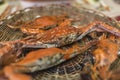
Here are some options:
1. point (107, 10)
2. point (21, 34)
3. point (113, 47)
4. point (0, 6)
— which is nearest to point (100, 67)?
point (113, 47)

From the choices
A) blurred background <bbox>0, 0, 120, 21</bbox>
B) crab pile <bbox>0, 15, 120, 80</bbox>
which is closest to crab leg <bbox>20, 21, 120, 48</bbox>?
crab pile <bbox>0, 15, 120, 80</bbox>

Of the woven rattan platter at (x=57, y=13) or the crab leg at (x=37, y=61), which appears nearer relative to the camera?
the crab leg at (x=37, y=61)

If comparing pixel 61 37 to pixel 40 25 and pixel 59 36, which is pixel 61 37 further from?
pixel 40 25

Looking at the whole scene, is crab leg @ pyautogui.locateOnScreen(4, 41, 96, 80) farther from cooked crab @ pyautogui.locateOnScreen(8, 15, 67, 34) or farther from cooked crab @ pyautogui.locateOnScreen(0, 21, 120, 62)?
cooked crab @ pyautogui.locateOnScreen(8, 15, 67, 34)

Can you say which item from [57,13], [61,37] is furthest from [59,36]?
[57,13]

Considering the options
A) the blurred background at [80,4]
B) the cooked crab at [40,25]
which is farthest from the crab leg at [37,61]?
the blurred background at [80,4]

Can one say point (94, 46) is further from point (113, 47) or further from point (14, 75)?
point (14, 75)

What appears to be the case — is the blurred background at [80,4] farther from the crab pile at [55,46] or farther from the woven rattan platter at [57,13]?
the crab pile at [55,46]
